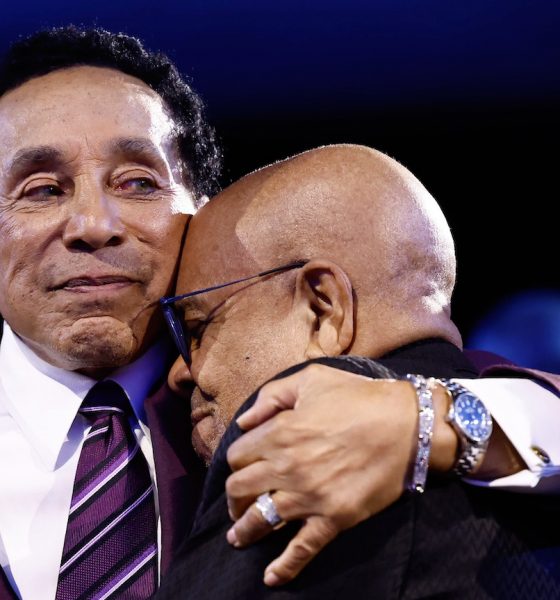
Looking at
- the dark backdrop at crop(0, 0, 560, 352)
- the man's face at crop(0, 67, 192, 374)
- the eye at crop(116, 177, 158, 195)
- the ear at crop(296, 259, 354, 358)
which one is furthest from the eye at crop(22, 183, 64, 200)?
the dark backdrop at crop(0, 0, 560, 352)

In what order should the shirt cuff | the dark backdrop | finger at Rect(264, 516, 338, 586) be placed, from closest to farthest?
finger at Rect(264, 516, 338, 586), the shirt cuff, the dark backdrop

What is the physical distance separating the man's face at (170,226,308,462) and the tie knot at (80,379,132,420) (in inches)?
5.8

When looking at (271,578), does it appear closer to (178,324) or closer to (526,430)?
(526,430)

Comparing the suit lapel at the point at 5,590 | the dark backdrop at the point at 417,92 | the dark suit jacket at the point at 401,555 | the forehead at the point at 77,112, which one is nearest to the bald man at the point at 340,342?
the dark suit jacket at the point at 401,555

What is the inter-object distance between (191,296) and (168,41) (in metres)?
1.54

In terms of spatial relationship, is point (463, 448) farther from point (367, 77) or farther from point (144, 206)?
point (367, 77)

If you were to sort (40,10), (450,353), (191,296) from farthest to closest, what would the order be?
1. (40,10)
2. (191,296)
3. (450,353)

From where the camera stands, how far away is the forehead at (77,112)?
1948mm

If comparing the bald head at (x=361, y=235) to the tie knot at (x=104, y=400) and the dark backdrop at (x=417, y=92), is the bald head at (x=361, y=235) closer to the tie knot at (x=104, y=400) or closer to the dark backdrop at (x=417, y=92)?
the tie knot at (x=104, y=400)

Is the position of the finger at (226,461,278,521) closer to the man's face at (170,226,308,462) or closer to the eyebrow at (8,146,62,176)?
the man's face at (170,226,308,462)

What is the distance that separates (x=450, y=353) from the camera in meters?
1.50

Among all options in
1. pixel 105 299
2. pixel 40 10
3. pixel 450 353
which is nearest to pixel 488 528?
pixel 450 353

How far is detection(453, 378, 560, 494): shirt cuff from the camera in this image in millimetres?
1286

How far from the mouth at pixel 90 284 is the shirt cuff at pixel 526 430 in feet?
2.67
